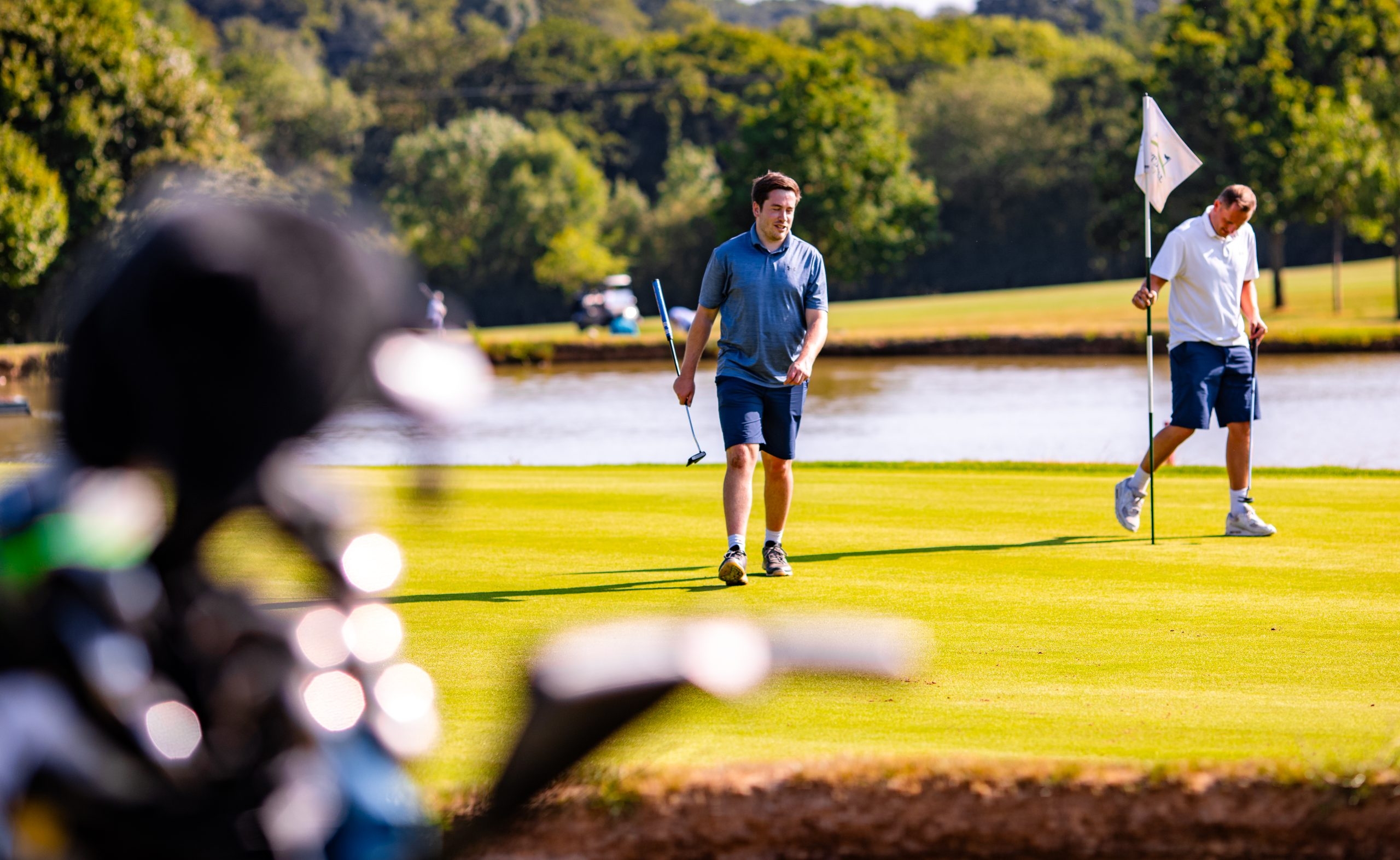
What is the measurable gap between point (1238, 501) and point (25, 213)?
120 feet

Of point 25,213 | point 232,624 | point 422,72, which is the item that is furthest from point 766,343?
point 422,72

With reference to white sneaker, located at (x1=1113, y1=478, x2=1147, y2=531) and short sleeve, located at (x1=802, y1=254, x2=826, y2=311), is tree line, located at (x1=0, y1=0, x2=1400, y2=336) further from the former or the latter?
white sneaker, located at (x1=1113, y1=478, x2=1147, y2=531)

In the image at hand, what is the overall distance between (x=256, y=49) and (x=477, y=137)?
35.5 m

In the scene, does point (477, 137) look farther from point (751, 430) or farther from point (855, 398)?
point (751, 430)

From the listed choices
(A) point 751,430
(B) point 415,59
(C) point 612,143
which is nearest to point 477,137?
(C) point 612,143

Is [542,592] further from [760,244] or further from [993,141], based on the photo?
[993,141]

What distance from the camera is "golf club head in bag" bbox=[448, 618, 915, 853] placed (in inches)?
65.2

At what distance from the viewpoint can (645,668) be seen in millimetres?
1699

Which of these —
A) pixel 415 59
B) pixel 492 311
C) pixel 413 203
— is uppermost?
pixel 415 59

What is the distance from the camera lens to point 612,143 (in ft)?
308

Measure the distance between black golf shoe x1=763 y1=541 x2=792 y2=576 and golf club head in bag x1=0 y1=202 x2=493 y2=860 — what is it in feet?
16.3

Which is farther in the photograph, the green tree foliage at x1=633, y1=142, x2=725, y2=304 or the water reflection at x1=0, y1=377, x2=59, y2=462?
the green tree foliage at x1=633, y1=142, x2=725, y2=304

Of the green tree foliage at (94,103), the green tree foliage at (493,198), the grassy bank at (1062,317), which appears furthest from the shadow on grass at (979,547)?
the green tree foliage at (493,198)

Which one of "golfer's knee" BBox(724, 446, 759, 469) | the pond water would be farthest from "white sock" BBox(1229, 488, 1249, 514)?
the pond water
